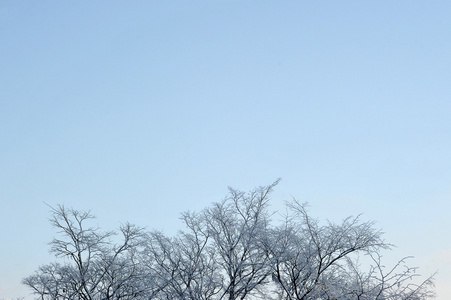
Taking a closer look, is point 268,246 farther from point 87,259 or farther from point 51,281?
point 51,281

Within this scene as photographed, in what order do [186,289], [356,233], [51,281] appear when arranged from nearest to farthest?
[356,233] → [186,289] → [51,281]

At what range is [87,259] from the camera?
101 ft

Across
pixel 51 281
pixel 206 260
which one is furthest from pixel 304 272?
pixel 51 281

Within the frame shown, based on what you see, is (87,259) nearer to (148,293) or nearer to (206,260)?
(148,293)

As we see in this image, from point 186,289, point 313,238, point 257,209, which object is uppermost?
point 257,209

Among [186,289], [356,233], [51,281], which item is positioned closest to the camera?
[356,233]

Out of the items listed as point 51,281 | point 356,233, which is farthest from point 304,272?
point 51,281

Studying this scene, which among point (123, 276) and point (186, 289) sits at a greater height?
point (123, 276)

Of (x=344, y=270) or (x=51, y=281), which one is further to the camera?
(x=51, y=281)

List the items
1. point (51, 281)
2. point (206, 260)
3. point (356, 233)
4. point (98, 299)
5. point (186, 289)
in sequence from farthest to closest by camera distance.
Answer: point (51, 281) → point (98, 299) → point (206, 260) → point (186, 289) → point (356, 233)

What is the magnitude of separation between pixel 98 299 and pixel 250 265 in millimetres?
11365

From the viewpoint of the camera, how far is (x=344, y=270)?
2689 cm

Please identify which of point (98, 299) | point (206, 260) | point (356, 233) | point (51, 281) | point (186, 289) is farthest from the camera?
point (51, 281)

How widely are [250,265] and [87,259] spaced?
10.5 meters
